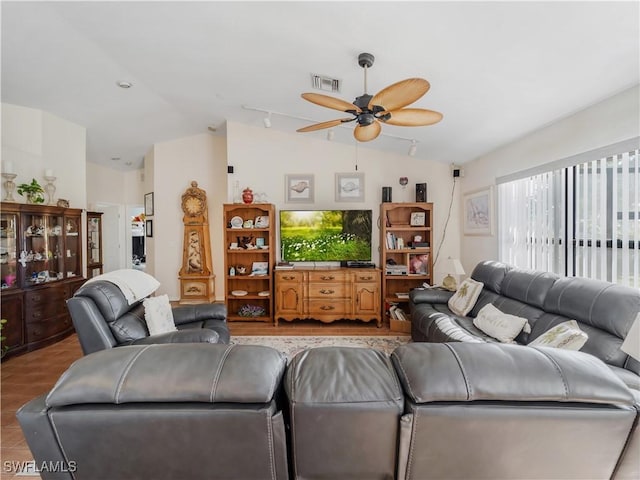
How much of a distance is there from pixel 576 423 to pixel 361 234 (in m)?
3.93

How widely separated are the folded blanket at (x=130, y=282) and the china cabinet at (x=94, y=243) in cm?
334

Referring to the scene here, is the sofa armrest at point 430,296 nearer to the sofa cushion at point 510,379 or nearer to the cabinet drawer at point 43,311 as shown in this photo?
the sofa cushion at point 510,379

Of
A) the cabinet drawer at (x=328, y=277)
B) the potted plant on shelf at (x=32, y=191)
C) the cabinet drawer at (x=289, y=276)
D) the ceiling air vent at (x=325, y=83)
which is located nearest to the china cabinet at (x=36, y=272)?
the potted plant on shelf at (x=32, y=191)

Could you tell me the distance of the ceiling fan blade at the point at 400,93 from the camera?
179 cm

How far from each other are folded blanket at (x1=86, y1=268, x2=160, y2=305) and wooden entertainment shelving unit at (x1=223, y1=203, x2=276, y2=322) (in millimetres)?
1844

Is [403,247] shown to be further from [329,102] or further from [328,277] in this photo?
[329,102]

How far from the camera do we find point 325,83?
3.02 meters

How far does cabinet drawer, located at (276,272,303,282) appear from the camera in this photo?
442 cm

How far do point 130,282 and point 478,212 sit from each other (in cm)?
435

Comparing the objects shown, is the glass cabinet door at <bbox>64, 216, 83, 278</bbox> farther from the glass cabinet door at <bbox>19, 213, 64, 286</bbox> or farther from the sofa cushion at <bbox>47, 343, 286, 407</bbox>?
the sofa cushion at <bbox>47, 343, 286, 407</bbox>

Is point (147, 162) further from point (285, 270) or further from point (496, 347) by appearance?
point (496, 347)

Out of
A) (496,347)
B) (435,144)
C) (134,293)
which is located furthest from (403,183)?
(496,347)

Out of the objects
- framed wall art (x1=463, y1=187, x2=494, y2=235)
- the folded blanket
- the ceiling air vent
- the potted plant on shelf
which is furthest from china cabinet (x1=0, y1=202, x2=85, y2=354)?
framed wall art (x1=463, y1=187, x2=494, y2=235)

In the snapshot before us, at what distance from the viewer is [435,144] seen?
418cm
